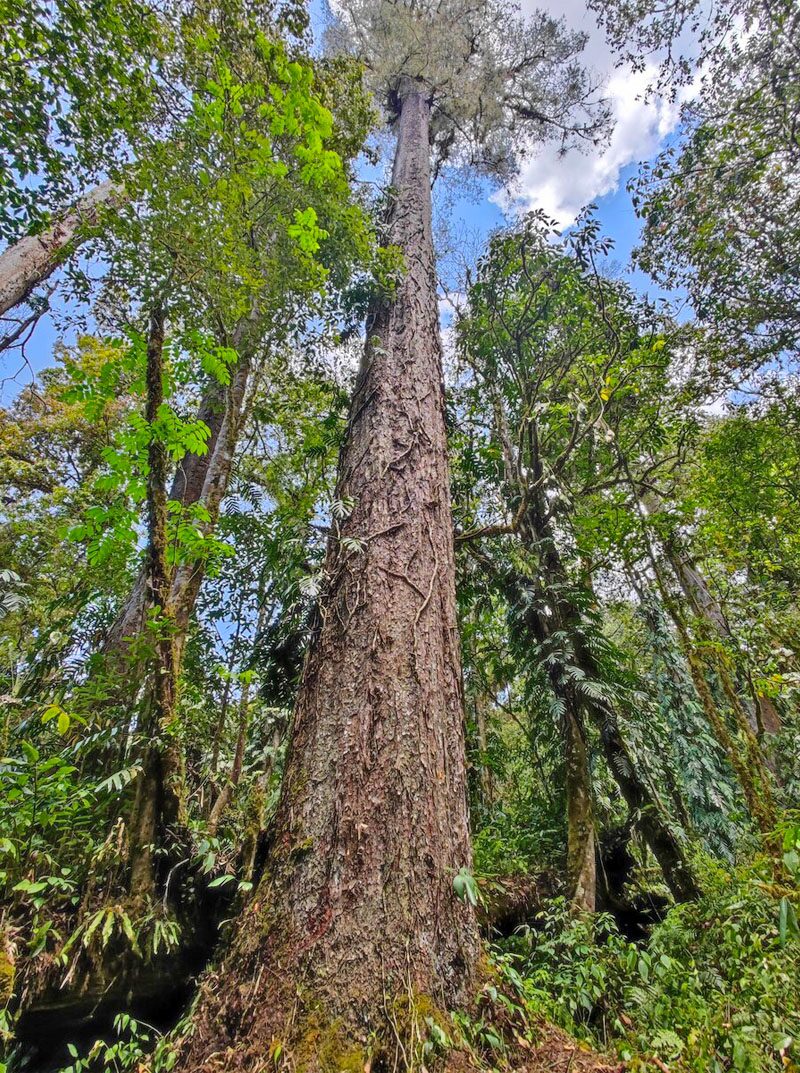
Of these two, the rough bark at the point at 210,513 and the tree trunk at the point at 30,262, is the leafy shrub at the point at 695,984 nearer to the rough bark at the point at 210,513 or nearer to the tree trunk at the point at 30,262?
the rough bark at the point at 210,513

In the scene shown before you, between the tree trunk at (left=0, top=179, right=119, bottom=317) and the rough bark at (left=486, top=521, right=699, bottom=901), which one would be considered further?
the tree trunk at (left=0, top=179, right=119, bottom=317)

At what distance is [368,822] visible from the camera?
5.13 ft

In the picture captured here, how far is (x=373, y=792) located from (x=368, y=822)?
3.6 inches

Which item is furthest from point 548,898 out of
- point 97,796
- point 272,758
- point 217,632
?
point 217,632

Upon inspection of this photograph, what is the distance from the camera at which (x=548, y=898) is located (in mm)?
3572

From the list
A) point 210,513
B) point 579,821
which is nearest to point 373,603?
point 210,513

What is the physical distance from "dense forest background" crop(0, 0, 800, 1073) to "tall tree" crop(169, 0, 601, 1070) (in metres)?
0.01

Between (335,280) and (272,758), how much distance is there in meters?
4.28

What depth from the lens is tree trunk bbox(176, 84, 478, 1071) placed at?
1276 millimetres

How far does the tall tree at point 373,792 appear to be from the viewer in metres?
1.29

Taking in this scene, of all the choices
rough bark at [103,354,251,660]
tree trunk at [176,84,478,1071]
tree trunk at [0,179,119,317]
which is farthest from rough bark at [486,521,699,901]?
tree trunk at [0,179,119,317]

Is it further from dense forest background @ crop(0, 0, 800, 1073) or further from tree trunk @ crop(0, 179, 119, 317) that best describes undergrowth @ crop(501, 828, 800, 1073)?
tree trunk @ crop(0, 179, 119, 317)

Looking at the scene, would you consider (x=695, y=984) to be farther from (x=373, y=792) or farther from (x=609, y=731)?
(x=609, y=731)

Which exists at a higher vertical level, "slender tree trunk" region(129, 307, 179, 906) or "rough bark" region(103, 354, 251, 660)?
"rough bark" region(103, 354, 251, 660)
